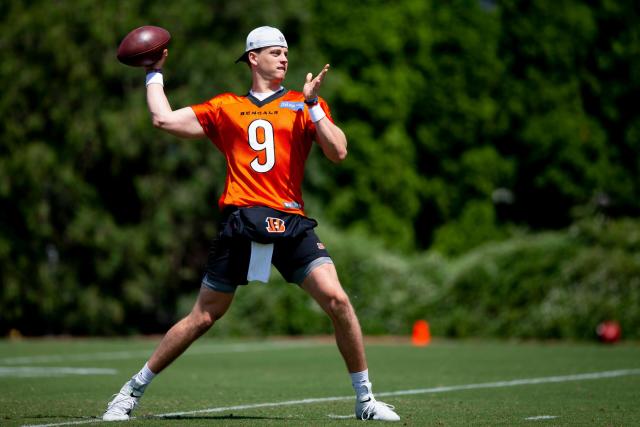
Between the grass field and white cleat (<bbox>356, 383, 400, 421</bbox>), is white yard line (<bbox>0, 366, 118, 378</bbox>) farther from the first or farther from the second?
white cleat (<bbox>356, 383, 400, 421</bbox>)

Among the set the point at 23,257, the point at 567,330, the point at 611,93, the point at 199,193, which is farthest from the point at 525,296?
the point at 611,93

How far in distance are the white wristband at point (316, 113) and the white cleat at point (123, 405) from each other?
197 centimetres

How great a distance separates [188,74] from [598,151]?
450 inches

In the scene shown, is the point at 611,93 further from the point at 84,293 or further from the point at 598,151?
the point at 84,293

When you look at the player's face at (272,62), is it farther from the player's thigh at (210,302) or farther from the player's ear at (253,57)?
the player's thigh at (210,302)

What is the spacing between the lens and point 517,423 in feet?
22.6

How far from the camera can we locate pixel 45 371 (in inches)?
484

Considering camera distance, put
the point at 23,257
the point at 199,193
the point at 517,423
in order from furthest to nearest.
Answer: the point at 199,193
the point at 23,257
the point at 517,423

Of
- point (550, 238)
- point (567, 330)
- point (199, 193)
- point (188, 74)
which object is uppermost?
point (188, 74)

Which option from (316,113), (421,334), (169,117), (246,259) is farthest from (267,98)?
(421,334)

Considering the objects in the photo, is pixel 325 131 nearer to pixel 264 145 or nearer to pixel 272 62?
pixel 264 145

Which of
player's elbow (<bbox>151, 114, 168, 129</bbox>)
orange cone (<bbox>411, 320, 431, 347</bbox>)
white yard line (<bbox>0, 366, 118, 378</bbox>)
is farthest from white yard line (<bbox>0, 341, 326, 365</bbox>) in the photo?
player's elbow (<bbox>151, 114, 168, 129</bbox>)

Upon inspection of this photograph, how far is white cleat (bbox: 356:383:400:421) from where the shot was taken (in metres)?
6.92

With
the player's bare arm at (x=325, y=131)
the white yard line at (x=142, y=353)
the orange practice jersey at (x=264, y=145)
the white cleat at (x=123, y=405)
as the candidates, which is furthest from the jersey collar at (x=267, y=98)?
the white yard line at (x=142, y=353)
